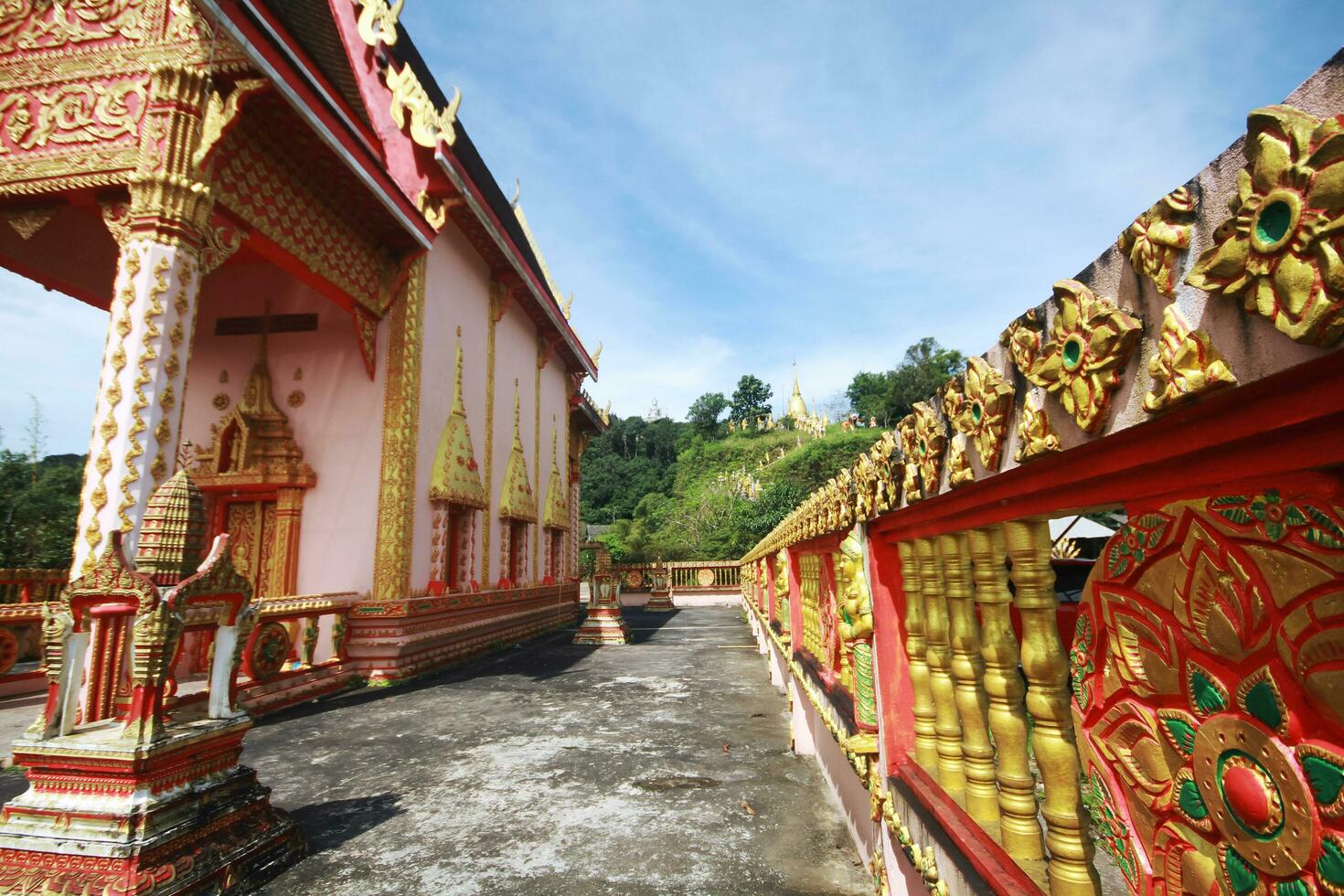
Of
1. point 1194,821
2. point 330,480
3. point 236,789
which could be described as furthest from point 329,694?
point 1194,821

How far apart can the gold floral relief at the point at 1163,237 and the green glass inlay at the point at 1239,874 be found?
0.75 meters

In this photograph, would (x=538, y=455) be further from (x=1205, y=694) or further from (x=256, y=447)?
(x=1205, y=694)

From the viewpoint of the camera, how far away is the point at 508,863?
277cm

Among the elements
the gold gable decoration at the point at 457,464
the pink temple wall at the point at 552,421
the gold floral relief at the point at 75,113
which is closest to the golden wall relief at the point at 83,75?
the gold floral relief at the point at 75,113

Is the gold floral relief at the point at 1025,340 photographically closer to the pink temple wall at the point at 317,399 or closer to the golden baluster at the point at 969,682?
the golden baluster at the point at 969,682

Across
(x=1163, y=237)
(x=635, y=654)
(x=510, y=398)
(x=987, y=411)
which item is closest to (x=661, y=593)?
(x=510, y=398)

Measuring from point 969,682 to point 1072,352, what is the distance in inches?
42.6

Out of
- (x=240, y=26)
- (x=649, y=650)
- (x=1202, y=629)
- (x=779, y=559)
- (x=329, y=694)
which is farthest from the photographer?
(x=649, y=650)

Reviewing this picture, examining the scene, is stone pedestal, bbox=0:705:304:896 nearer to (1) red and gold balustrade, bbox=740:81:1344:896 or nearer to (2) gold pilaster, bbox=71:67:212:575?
(2) gold pilaster, bbox=71:67:212:575

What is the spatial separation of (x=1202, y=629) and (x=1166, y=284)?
0.49 m

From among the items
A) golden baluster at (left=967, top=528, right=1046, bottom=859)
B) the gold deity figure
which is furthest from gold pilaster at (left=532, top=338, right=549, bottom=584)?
golden baluster at (left=967, top=528, right=1046, bottom=859)

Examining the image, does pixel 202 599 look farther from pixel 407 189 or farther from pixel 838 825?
pixel 407 189

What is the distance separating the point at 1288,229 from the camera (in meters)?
0.59

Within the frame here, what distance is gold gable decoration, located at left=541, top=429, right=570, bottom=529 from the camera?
14.3m
